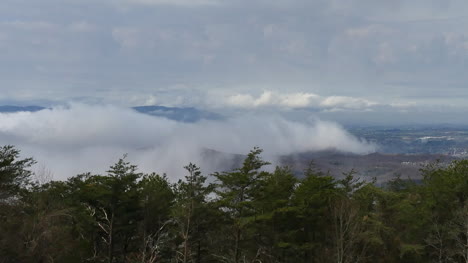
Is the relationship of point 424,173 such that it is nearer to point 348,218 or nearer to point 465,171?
point 465,171

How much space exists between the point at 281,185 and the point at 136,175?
599 inches

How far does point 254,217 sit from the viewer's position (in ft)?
91.1

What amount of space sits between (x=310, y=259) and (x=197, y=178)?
1198cm

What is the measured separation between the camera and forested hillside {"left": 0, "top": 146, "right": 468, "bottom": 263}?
2705 centimetres

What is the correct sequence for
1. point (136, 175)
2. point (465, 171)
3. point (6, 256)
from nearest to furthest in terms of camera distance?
point (6, 256) → point (465, 171) → point (136, 175)

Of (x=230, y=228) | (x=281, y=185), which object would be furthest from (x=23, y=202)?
(x=281, y=185)

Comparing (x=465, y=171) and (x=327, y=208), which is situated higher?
(x=465, y=171)

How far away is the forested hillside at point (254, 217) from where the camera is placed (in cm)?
2705

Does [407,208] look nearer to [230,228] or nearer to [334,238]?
[334,238]

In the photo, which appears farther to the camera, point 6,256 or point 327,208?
point 327,208

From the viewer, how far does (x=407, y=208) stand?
3212 cm

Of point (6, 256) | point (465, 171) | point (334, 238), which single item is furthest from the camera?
point (465, 171)

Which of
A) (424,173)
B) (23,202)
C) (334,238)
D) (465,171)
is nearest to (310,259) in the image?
(334,238)

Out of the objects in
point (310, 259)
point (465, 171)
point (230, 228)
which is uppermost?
point (465, 171)
